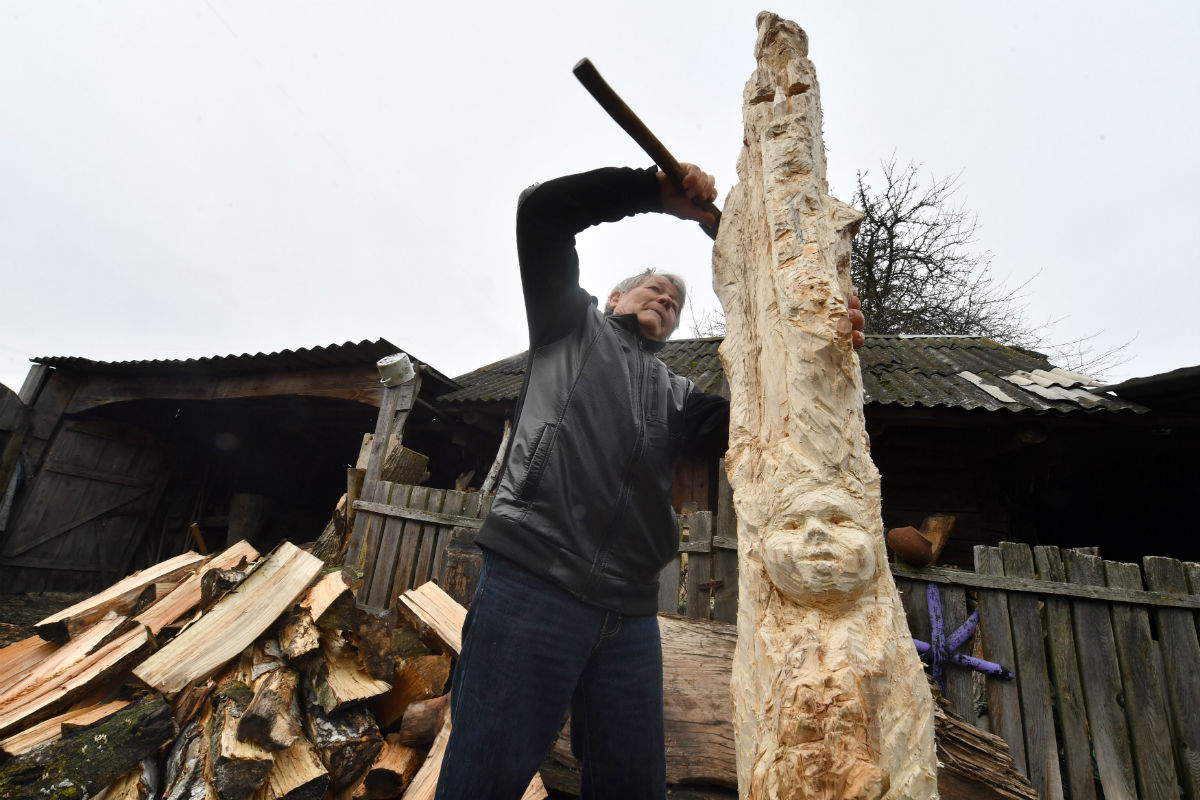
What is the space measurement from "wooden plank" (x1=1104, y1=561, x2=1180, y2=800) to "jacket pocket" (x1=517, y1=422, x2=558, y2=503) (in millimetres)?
3329

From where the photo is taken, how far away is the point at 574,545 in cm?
142

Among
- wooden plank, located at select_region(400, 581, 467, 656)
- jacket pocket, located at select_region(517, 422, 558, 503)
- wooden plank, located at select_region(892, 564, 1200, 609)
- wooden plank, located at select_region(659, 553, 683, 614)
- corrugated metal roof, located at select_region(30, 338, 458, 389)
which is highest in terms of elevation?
corrugated metal roof, located at select_region(30, 338, 458, 389)

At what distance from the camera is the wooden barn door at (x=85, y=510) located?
7.02 meters

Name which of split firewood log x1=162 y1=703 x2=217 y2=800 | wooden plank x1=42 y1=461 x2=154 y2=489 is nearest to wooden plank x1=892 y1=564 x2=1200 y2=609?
split firewood log x1=162 y1=703 x2=217 y2=800

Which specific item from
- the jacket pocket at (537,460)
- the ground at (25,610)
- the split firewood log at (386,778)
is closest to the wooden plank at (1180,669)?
the jacket pocket at (537,460)

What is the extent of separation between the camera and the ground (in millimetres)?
4968

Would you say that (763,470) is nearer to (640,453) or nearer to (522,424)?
(640,453)

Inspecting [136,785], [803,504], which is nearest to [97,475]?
[136,785]

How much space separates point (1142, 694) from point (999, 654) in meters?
0.63

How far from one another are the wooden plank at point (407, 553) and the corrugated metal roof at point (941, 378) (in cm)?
127

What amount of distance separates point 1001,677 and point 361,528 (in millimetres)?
4840

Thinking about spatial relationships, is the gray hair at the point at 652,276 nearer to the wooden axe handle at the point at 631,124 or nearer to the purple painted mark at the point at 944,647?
the wooden axe handle at the point at 631,124

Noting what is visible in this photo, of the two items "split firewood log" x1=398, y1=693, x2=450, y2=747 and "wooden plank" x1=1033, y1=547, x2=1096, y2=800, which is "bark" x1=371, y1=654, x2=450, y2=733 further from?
"wooden plank" x1=1033, y1=547, x2=1096, y2=800

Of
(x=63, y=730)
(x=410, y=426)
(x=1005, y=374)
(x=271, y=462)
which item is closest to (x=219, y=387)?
(x=410, y=426)
